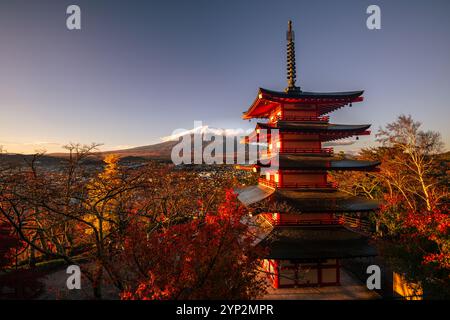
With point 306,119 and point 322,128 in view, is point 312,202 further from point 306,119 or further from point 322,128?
point 306,119

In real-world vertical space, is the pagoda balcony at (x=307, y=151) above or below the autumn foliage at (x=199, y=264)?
above

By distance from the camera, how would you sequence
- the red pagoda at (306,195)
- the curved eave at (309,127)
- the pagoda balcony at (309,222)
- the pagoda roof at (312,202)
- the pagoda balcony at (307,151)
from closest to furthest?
the pagoda roof at (312,202) → the red pagoda at (306,195) → the curved eave at (309,127) → the pagoda balcony at (309,222) → the pagoda balcony at (307,151)

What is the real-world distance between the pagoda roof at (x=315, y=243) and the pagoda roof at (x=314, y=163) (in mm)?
3980

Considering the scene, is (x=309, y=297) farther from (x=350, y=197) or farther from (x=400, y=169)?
(x=400, y=169)

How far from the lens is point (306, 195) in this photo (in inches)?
581

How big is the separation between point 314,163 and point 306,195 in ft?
7.07

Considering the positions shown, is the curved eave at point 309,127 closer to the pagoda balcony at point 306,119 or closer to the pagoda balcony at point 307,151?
the pagoda balcony at point 306,119

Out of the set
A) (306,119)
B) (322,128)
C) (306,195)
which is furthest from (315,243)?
(306,119)

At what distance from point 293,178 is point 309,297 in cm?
723

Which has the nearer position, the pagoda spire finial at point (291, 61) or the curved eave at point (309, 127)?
the curved eave at point (309, 127)

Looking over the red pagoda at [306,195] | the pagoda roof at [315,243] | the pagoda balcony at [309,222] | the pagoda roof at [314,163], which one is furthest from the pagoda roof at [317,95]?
the pagoda roof at [315,243]

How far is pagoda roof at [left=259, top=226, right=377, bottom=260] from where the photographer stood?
43.1ft

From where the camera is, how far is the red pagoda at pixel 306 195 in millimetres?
13812
